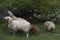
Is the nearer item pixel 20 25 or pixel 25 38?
pixel 25 38

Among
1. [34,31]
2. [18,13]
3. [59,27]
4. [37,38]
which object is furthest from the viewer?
[18,13]

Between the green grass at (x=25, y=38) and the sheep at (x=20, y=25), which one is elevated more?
the sheep at (x=20, y=25)

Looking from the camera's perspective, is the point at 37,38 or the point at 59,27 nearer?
the point at 37,38

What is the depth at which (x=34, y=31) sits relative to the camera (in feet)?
36.5

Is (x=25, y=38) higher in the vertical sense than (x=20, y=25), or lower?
lower

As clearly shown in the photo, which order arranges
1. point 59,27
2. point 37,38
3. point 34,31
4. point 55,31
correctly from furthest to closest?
point 59,27 → point 55,31 → point 34,31 → point 37,38

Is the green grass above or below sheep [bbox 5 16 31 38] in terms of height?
below

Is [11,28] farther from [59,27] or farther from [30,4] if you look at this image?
[59,27]

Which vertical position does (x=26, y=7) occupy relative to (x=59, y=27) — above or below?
above

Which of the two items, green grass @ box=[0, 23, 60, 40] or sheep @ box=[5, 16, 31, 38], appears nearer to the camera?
green grass @ box=[0, 23, 60, 40]

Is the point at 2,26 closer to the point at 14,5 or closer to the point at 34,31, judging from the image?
the point at 14,5

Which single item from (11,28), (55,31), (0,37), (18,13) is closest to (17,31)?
(11,28)

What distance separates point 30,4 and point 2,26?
2.26 meters

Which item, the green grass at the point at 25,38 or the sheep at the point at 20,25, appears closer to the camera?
the green grass at the point at 25,38
